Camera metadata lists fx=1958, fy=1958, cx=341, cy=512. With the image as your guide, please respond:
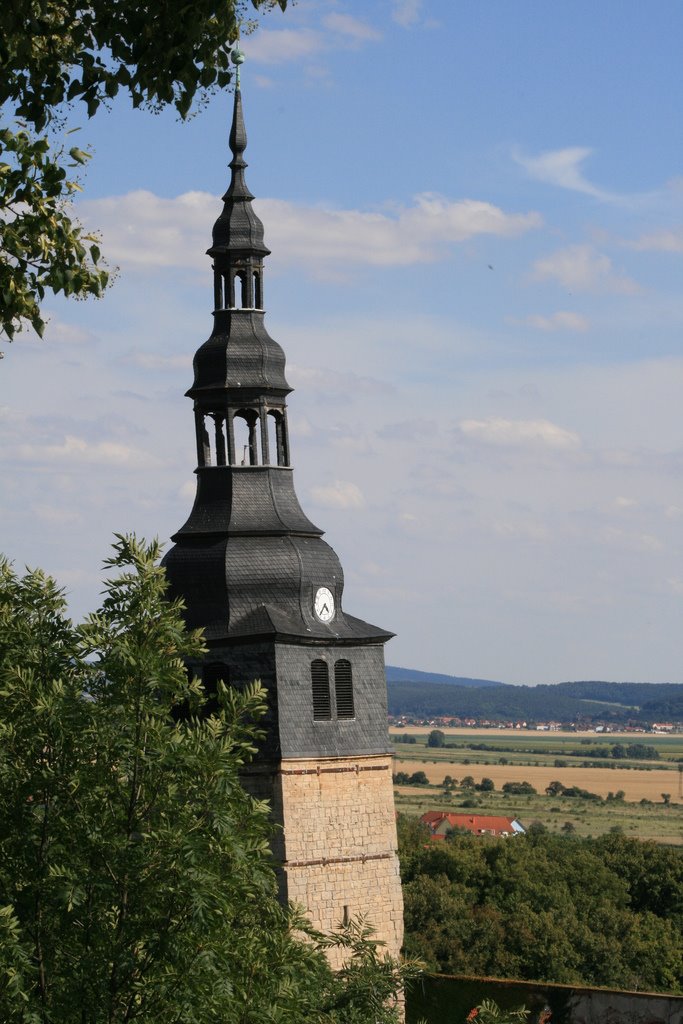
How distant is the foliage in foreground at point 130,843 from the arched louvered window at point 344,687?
56.8ft

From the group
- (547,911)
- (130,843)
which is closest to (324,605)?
(130,843)

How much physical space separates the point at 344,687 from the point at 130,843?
19700 mm

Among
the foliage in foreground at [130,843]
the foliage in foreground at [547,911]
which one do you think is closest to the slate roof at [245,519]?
the foliage in foreground at [130,843]

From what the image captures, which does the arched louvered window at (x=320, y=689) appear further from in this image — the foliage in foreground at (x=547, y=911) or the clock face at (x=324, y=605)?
the foliage in foreground at (x=547, y=911)

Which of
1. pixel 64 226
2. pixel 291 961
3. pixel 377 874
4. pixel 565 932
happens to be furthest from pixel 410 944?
pixel 64 226

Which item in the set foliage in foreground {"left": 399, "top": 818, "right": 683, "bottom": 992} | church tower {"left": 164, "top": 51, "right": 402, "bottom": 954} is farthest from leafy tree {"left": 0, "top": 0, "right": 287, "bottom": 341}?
foliage in foreground {"left": 399, "top": 818, "right": 683, "bottom": 992}

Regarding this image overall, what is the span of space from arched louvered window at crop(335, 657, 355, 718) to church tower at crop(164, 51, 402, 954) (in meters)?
0.03

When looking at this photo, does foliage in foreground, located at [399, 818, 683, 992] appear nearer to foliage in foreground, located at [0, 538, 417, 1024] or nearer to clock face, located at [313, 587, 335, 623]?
clock face, located at [313, 587, 335, 623]

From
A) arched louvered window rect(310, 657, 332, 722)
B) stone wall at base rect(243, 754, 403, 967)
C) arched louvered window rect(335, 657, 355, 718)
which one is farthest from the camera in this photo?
arched louvered window rect(335, 657, 355, 718)

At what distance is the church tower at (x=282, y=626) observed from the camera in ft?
131

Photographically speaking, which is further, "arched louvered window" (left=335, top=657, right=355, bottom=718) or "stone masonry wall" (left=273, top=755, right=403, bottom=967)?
"arched louvered window" (left=335, top=657, right=355, bottom=718)

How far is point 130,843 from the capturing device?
2214 cm

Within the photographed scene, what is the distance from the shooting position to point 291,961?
23625 mm

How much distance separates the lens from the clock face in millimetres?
41594
